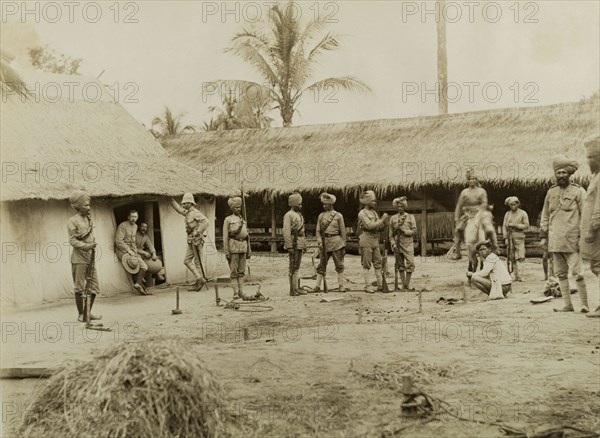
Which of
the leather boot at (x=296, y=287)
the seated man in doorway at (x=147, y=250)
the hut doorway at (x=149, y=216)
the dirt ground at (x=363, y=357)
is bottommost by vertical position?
the dirt ground at (x=363, y=357)

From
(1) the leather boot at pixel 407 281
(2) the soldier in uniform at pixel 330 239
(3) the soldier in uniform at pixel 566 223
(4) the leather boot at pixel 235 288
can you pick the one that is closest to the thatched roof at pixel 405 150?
(1) the leather boot at pixel 407 281

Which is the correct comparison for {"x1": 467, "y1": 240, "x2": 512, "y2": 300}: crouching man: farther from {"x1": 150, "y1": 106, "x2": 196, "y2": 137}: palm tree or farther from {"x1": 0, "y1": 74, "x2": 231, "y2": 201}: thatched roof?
{"x1": 150, "y1": 106, "x2": 196, "y2": 137}: palm tree

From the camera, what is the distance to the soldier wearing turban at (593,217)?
20.4 feet

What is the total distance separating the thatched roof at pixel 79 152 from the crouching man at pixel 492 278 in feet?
17.9

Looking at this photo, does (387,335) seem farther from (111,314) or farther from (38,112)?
(38,112)

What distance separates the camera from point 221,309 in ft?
30.4

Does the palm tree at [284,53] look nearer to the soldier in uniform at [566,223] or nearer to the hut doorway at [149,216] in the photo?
the hut doorway at [149,216]

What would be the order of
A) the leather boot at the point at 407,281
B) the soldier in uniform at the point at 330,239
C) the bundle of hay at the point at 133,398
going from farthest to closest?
the leather boot at the point at 407,281 → the soldier in uniform at the point at 330,239 → the bundle of hay at the point at 133,398

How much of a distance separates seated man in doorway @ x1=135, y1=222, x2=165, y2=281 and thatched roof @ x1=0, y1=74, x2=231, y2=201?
31.9 inches

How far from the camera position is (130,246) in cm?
1139

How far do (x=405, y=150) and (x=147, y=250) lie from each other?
8.53 metres

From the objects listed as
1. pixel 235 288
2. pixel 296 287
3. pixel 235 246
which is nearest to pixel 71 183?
pixel 235 246

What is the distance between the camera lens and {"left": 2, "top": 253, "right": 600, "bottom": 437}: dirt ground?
4.61 meters

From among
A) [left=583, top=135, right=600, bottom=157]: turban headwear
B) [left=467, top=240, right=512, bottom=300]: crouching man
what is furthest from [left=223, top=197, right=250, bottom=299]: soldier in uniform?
[left=583, top=135, right=600, bottom=157]: turban headwear
